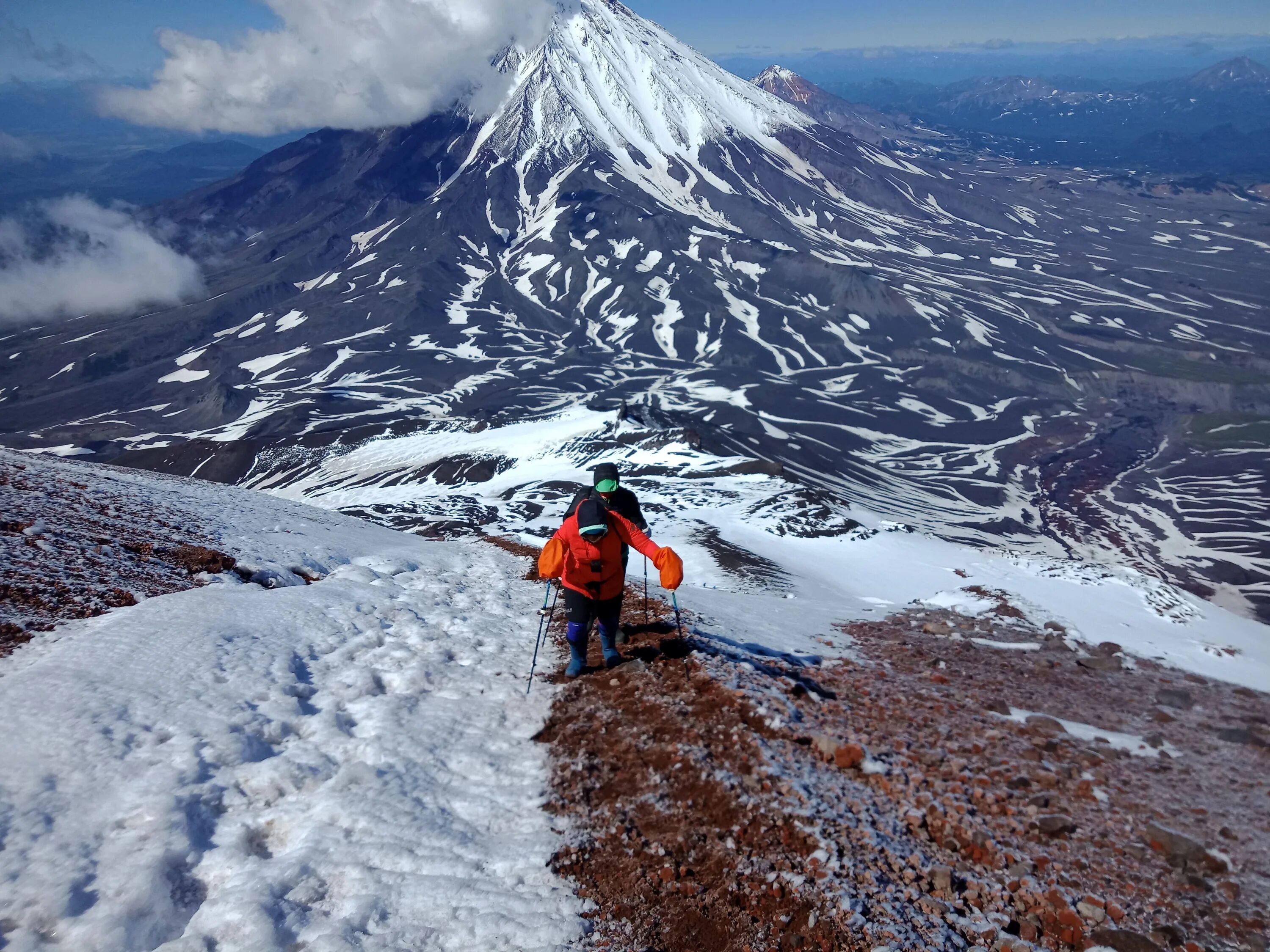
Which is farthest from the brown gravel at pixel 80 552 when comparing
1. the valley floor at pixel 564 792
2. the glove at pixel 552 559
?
the glove at pixel 552 559

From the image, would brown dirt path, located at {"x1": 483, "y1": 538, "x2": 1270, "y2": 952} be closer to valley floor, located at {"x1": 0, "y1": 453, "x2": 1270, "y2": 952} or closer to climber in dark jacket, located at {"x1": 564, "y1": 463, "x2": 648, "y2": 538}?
valley floor, located at {"x1": 0, "y1": 453, "x2": 1270, "y2": 952}

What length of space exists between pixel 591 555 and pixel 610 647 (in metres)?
1.60

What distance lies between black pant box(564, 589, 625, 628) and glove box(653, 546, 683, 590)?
1097mm

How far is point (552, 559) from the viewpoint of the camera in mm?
10000

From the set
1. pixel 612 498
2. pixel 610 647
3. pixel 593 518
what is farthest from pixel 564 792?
pixel 612 498

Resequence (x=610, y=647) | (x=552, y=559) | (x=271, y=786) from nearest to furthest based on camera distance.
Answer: (x=271, y=786), (x=552, y=559), (x=610, y=647)

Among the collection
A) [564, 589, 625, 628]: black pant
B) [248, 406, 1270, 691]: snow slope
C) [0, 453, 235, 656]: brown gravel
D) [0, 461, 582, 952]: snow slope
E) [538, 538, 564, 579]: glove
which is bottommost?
[248, 406, 1270, 691]: snow slope

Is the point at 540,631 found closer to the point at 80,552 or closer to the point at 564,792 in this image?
the point at 564,792

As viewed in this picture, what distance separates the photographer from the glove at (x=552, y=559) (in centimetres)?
998

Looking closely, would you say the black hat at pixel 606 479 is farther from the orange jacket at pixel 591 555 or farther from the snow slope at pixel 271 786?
the snow slope at pixel 271 786

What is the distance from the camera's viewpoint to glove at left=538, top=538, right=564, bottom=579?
32.7 ft

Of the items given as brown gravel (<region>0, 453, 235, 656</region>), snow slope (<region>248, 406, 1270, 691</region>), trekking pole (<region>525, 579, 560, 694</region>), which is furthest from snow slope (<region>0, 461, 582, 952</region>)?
snow slope (<region>248, 406, 1270, 691</region>)

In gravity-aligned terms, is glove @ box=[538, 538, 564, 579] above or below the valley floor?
above

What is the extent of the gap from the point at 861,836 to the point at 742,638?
6.31m
